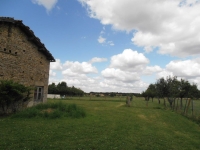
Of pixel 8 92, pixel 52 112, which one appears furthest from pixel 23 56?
pixel 52 112

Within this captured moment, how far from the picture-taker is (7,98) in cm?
1065

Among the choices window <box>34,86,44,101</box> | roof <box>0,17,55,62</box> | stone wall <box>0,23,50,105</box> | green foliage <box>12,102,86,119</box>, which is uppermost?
roof <box>0,17,55,62</box>

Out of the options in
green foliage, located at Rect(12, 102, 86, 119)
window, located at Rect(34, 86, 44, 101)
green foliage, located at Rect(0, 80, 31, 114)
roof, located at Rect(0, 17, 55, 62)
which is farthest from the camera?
window, located at Rect(34, 86, 44, 101)

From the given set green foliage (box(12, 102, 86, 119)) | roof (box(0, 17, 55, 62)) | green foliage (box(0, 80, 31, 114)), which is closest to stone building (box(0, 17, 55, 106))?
roof (box(0, 17, 55, 62))

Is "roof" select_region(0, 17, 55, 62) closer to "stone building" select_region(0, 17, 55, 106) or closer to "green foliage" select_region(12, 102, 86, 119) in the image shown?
"stone building" select_region(0, 17, 55, 106)

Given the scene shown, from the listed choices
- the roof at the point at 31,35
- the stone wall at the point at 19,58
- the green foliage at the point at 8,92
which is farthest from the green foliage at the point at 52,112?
the roof at the point at 31,35

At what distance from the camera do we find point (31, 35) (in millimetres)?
14445

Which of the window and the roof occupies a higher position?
the roof

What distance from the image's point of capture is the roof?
1184cm

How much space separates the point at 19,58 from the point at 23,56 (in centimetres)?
62

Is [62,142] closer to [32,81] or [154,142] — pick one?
[154,142]

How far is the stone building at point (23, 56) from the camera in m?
11.9

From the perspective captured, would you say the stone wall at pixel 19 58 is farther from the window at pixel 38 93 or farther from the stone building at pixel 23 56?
the window at pixel 38 93

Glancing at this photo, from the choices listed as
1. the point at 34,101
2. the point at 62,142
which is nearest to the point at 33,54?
the point at 34,101
